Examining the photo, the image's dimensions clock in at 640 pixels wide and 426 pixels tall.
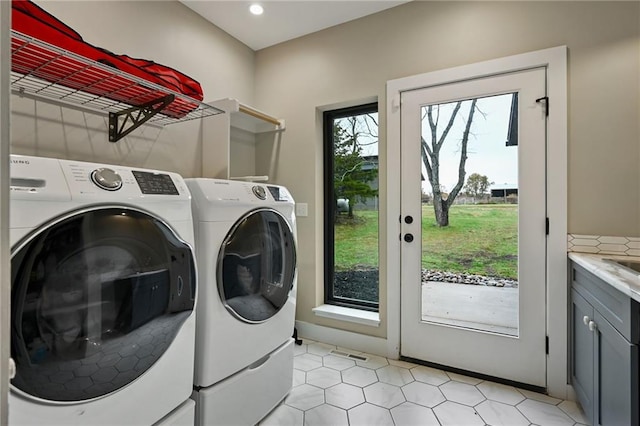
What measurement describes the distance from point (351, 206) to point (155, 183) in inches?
66.7

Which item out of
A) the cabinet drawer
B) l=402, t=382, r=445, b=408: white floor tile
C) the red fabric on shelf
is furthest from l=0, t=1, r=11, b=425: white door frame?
l=402, t=382, r=445, b=408: white floor tile

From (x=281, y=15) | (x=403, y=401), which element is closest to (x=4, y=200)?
(x=403, y=401)

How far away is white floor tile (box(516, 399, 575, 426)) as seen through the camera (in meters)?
1.53

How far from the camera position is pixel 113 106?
5.69 feet

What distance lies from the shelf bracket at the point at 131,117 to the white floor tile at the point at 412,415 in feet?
6.47

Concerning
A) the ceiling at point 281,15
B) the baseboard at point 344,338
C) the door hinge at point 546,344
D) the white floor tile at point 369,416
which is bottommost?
the white floor tile at point 369,416

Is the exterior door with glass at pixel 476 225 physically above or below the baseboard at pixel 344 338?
above

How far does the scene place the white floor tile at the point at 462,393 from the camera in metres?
1.71

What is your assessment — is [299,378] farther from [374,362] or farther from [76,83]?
[76,83]

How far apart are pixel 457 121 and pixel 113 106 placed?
2074 millimetres

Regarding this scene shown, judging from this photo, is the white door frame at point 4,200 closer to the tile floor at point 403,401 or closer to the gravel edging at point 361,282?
the tile floor at point 403,401

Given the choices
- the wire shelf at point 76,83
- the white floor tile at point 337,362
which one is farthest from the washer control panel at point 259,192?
the white floor tile at point 337,362

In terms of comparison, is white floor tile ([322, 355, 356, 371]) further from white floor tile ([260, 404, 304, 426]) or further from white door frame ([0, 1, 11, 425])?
white door frame ([0, 1, 11, 425])

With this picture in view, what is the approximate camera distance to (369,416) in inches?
62.2
